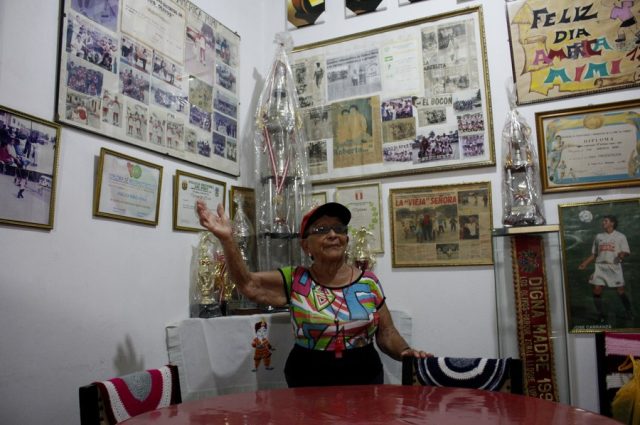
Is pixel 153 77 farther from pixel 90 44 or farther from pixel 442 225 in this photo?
pixel 442 225

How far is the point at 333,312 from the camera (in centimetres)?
193

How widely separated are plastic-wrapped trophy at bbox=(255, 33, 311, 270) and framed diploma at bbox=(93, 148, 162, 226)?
579 mm

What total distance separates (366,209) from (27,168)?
1.71 metres

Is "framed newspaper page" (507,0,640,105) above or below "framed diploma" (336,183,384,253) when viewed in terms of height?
above

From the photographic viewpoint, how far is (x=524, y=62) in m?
2.60

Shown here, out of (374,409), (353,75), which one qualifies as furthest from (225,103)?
(374,409)

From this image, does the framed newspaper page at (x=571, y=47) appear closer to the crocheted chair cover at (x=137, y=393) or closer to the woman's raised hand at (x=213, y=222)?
the woman's raised hand at (x=213, y=222)

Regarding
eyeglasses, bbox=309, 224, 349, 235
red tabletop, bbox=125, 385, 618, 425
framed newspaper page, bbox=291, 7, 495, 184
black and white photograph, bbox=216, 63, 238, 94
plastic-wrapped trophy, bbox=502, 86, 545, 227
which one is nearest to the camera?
red tabletop, bbox=125, 385, 618, 425

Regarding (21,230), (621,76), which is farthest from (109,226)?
(621,76)

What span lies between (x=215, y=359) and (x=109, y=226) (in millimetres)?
800

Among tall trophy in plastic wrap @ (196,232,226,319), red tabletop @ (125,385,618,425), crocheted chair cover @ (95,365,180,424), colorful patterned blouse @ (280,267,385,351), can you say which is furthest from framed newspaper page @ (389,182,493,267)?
crocheted chair cover @ (95,365,180,424)

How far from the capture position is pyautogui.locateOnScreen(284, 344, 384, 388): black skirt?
6.12 ft

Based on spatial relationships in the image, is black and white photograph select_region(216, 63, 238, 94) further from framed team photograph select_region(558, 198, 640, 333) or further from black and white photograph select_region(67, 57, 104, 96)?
framed team photograph select_region(558, 198, 640, 333)

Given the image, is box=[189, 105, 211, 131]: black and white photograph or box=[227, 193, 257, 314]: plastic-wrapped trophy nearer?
box=[227, 193, 257, 314]: plastic-wrapped trophy
